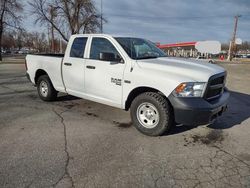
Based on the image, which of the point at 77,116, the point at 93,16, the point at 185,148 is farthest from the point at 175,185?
the point at 93,16

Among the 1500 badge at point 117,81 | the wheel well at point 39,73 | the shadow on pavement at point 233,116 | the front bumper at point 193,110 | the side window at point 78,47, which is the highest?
the side window at point 78,47

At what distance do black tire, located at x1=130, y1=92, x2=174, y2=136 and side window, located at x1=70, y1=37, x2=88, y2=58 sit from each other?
6.39 feet

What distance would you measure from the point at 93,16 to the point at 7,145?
90.2 feet

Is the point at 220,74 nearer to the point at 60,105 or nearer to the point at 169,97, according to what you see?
the point at 169,97

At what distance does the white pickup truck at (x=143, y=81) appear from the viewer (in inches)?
154

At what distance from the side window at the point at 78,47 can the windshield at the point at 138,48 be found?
0.97 meters

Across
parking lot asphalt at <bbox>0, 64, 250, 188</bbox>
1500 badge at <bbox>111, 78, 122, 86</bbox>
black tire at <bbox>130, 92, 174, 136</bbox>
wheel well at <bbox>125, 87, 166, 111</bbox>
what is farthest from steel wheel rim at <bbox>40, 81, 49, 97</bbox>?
black tire at <bbox>130, 92, 174, 136</bbox>

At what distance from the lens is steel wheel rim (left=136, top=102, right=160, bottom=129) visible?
4328 mm

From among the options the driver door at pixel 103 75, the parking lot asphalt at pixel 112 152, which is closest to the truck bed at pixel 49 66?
the parking lot asphalt at pixel 112 152

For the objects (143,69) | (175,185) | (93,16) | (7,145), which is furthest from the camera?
(93,16)

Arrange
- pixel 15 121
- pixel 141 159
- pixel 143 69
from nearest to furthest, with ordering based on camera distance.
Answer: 1. pixel 141 159
2. pixel 143 69
3. pixel 15 121

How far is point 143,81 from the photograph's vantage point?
4.29 metres

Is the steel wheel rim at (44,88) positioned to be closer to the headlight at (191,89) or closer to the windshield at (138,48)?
the windshield at (138,48)

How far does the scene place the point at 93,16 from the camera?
29.1m
